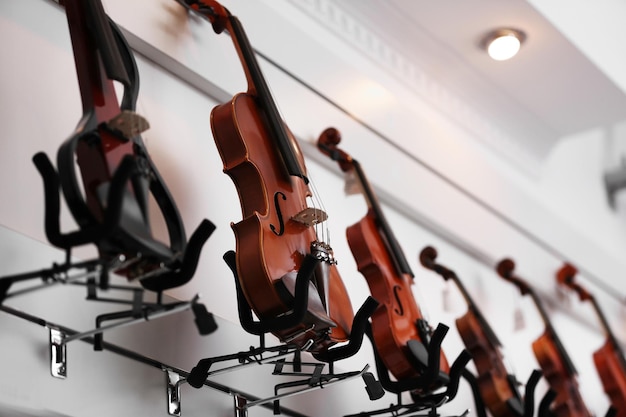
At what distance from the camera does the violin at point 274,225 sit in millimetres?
1764

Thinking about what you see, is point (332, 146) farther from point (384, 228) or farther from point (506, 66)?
point (506, 66)

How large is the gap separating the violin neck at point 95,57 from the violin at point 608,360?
2.23 metres

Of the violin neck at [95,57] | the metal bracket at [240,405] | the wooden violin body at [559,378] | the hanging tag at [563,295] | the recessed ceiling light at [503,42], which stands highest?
the recessed ceiling light at [503,42]

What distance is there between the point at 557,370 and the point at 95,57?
6.42ft

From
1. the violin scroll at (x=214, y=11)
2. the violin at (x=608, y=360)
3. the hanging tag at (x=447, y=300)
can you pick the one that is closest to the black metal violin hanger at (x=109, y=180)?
the violin scroll at (x=214, y=11)

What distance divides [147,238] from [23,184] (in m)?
0.36

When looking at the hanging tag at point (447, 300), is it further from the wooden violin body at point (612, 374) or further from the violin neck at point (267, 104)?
the violin neck at point (267, 104)

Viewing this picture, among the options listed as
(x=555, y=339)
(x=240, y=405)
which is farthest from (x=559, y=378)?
(x=240, y=405)

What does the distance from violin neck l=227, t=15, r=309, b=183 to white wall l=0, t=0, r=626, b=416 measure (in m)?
0.18

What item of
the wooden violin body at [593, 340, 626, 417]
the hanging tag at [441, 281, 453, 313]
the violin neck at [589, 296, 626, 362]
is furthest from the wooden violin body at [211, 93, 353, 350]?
the violin neck at [589, 296, 626, 362]

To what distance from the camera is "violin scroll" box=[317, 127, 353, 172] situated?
2547 millimetres

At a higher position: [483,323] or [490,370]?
[483,323]

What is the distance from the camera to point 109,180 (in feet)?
5.17

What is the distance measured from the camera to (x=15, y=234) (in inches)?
67.9
